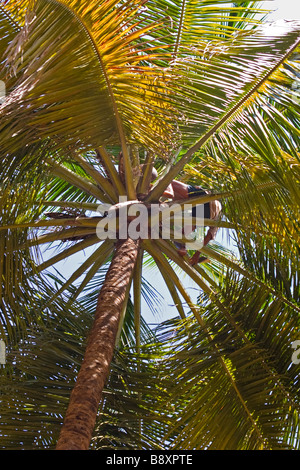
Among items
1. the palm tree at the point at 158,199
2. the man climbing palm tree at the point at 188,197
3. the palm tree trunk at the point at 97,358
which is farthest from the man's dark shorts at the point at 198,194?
the palm tree trunk at the point at 97,358

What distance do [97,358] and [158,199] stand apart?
189 centimetres

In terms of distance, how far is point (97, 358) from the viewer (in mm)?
4094

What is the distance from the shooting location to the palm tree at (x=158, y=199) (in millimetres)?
4262

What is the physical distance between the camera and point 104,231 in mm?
5551

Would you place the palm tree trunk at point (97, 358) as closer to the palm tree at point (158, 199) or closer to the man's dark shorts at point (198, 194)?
the palm tree at point (158, 199)

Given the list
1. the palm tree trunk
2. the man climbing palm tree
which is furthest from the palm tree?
the man climbing palm tree

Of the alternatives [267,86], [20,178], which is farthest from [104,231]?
[267,86]

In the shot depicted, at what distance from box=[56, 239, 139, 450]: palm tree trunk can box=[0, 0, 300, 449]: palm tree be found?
0.02 meters
